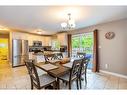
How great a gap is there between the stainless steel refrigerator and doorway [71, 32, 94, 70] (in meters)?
2.83

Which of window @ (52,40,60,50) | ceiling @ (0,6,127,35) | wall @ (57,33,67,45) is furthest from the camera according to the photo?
window @ (52,40,60,50)

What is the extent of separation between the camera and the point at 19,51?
6.56 meters

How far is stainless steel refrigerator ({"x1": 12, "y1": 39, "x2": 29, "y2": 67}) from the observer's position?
20.7 feet

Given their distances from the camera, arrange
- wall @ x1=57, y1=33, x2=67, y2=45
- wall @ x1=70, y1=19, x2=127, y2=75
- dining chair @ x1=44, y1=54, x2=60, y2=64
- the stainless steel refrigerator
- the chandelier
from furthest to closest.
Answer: wall @ x1=57, y1=33, x2=67, y2=45 < the stainless steel refrigerator < wall @ x1=70, y1=19, x2=127, y2=75 < dining chair @ x1=44, y1=54, x2=60, y2=64 < the chandelier

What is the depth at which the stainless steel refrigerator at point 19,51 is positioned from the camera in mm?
6324

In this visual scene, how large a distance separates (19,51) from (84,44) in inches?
145

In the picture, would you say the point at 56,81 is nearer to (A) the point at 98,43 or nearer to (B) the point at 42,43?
(A) the point at 98,43

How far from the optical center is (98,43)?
485cm

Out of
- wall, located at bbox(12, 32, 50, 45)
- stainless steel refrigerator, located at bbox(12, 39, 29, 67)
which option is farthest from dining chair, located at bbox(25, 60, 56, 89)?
wall, located at bbox(12, 32, 50, 45)

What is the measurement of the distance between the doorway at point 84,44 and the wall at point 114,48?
2.18 feet

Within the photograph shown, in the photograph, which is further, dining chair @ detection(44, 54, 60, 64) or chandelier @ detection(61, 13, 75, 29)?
dining chair @ detection(44, 54, 60, 64)

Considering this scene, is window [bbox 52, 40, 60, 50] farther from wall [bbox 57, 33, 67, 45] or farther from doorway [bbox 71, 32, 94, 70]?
doorway [bbox 71, 32, 94, 70]
